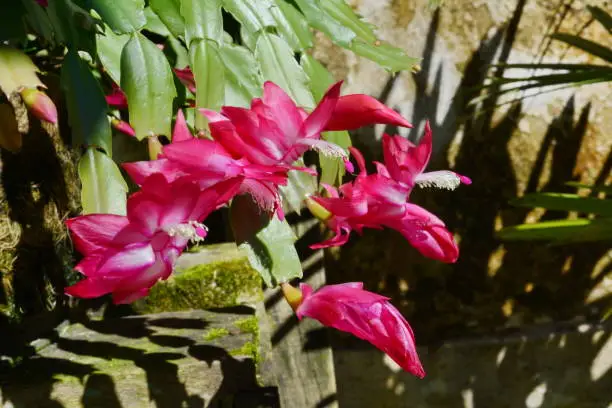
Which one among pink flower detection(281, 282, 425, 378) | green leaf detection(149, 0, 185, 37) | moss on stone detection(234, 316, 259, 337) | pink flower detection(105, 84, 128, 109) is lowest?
moss on stone detection(234, 316, 259, 337)

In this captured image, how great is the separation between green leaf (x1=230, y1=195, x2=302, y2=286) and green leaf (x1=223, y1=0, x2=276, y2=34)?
0.77 feet

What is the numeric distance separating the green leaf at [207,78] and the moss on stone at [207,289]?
0.62 meters

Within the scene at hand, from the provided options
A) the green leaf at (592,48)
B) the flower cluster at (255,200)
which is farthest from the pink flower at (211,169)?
the green leaf at (592,48)

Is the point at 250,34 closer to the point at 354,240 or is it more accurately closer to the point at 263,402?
the point at 263,402

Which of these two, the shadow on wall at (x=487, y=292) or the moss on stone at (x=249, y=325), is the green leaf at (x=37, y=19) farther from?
the shadow on wall at (x=487, y=292)

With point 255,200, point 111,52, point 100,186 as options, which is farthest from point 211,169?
point 111,52

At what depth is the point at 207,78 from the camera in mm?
626

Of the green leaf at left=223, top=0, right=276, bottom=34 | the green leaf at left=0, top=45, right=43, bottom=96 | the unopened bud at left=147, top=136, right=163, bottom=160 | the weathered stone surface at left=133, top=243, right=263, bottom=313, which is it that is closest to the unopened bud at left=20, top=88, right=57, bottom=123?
the green leaf at left=0, top=45, right=43, bottom=96

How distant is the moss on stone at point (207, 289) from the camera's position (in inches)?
48.4

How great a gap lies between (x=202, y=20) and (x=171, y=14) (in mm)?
56

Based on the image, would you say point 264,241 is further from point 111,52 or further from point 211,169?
point 111,52

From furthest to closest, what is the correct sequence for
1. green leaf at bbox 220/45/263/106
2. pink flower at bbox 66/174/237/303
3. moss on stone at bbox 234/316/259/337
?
moss on stone at bbox 234/316/259/337
green leaf at bbox 220/45/263/106
pink flower at bbox 66/174/237/303

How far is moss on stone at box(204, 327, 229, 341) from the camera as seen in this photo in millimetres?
1015

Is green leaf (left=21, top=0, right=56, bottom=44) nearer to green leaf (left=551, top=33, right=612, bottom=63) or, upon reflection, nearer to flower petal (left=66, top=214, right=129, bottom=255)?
flower petal (left=66, top=214, right=129, bottom=255)
